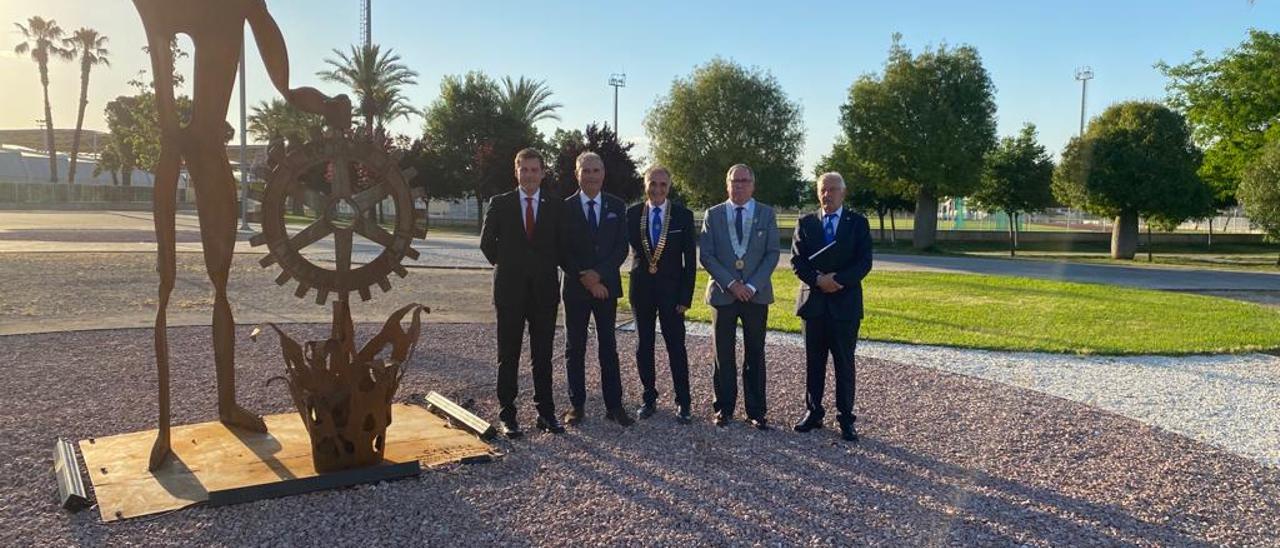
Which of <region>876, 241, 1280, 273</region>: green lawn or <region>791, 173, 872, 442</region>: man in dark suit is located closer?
<region>791, 173, 872, 442</region>: man in dark suit

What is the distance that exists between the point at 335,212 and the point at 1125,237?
103ft

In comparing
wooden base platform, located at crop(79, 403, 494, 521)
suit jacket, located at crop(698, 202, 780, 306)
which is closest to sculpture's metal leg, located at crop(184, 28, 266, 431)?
wooden base platform, located at crop(79, 403, 494, 521)

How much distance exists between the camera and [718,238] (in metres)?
5.89

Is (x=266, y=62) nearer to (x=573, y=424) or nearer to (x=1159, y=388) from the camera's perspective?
(x=573, y=424)

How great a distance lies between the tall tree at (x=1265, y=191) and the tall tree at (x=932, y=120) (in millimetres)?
8435

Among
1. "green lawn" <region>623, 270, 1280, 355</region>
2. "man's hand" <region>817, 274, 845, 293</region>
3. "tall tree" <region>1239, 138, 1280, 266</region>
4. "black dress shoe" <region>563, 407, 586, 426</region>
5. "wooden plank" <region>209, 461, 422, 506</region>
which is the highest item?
"tall tree" <region>1239, 138, 1280, 266</region>

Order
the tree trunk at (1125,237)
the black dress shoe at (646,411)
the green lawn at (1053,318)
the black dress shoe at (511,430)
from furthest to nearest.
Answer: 1. the tree trunk at (1125,237)
2. the green lawn at (1053,318)
3. the black dress shoe at (646,411)
4. the black dress shoe at (511,430)

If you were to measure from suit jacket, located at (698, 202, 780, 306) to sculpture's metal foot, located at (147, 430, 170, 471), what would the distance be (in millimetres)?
3493

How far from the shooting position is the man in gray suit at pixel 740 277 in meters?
5.78

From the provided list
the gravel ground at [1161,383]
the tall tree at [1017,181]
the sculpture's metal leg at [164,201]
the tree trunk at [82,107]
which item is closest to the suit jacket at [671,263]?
the sculpture's metal leg at [164,201]

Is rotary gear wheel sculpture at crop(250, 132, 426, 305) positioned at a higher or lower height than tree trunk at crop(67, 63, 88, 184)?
lower

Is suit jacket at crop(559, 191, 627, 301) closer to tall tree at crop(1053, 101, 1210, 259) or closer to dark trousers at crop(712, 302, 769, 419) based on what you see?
dark trousers at crop(712, 302, 769, 419)

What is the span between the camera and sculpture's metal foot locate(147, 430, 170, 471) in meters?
4.64

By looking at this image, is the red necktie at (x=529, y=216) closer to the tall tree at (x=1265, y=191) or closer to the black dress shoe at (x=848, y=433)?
the black dress shoe at (x=848, y=433)
